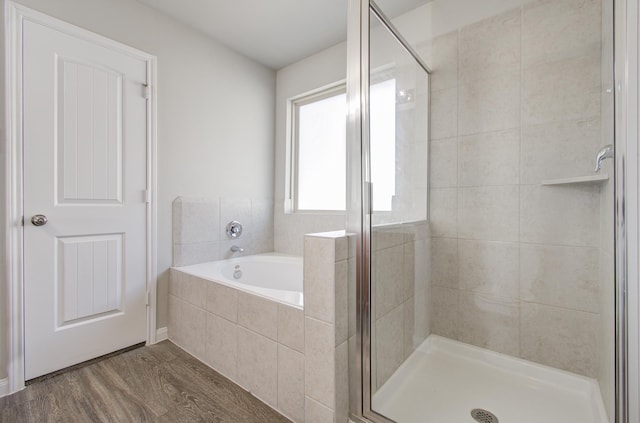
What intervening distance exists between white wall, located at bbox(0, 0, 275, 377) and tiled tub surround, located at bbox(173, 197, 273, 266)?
0.07 metres

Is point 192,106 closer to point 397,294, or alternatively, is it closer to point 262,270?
point 262,270

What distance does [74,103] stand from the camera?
67.8 inches

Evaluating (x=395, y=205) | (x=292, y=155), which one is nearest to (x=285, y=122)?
(x=292, y=155)

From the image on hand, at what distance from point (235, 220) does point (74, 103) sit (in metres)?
1.35

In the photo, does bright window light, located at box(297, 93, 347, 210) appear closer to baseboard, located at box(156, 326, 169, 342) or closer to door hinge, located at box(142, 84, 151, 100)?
door hinge, located at box(142, 84, 151, 100)

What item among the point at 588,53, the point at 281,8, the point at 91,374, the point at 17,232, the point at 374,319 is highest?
the point at 281,8

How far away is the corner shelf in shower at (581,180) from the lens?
1209 millimetres

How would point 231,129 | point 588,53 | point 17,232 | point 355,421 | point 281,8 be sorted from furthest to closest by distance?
point 231,129 → point 281,8 → point 17,232 → point 588,53 → point 355,421

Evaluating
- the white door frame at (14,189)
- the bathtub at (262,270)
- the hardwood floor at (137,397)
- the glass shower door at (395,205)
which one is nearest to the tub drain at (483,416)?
the glass shower door at (395,205)

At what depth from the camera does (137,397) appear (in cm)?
148

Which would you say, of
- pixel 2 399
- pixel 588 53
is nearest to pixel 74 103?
pixel 2 399

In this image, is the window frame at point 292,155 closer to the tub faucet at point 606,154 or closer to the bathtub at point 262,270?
the bathtub at point 262,270

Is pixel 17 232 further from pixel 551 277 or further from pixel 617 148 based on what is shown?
pixel 551 277

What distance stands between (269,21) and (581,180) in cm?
226
